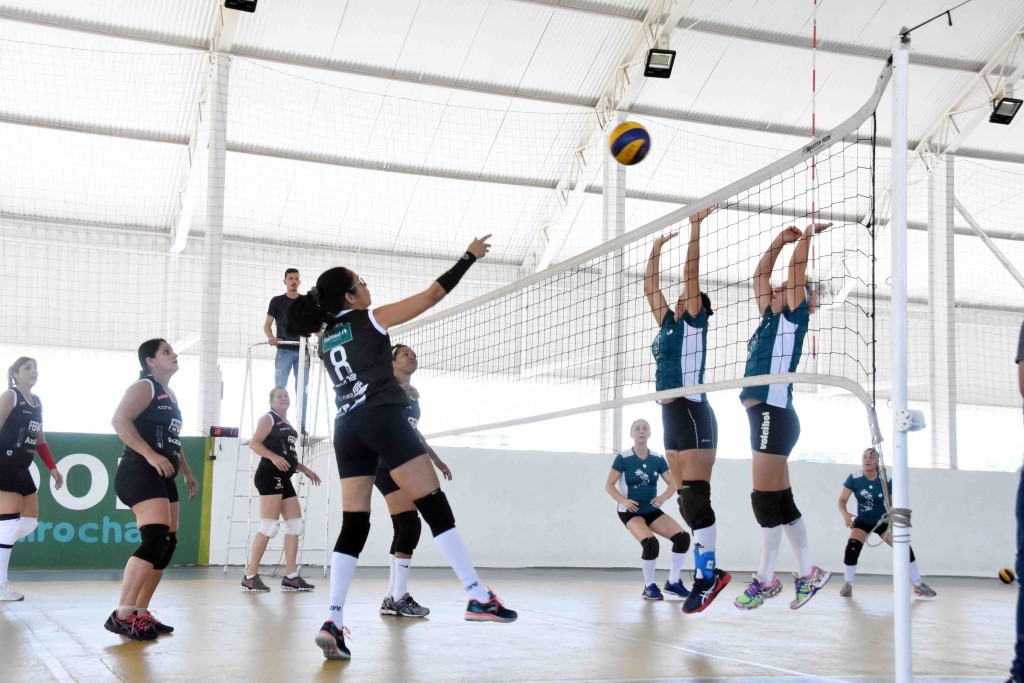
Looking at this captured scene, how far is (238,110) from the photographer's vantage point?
51.5ft

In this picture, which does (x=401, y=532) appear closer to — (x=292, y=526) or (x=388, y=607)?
(x=388, y=607)

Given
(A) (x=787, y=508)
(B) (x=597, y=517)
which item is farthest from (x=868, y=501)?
(A) (x=787, y=508)

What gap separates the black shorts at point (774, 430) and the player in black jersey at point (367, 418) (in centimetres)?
198

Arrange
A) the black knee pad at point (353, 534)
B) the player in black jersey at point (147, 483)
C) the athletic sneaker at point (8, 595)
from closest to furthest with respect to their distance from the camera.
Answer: the black knee pad at point (353, 534), the player in black jersey at point (147, 483), the athletic sneaker at point (8, 595)

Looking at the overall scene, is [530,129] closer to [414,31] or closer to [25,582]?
[414,31]

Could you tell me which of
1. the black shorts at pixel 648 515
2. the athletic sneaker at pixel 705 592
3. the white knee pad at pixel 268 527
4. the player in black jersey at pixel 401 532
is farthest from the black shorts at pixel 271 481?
the athletic sneaker at pixel 705 592

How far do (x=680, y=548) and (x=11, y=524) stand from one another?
5452 millimetres

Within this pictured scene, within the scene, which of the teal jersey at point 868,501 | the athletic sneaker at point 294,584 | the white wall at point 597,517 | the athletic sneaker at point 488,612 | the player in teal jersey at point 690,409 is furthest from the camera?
the white wall at point 597,517

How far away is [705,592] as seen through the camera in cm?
571

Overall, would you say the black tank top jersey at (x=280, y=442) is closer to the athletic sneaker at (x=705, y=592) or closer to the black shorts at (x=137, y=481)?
the black shorts at (x=137, y=481)

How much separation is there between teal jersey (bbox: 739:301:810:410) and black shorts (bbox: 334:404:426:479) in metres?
2.10

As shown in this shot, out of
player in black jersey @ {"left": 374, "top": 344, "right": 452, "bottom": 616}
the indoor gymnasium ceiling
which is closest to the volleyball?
player in black jersey @ {"left": 374, "top": 344, "right": 452, "bottom": 616}

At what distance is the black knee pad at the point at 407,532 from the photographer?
6.71 m

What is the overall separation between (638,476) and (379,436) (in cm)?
489
